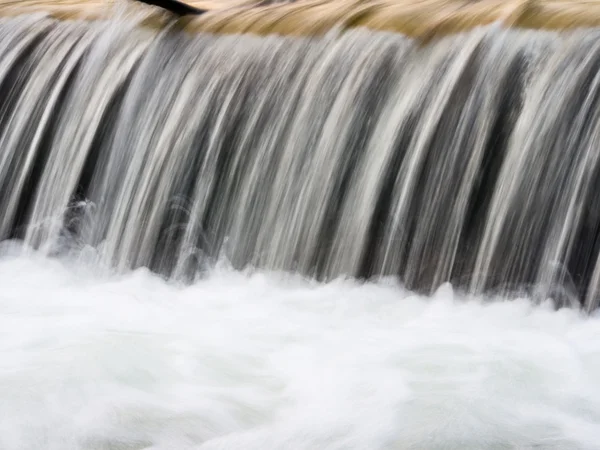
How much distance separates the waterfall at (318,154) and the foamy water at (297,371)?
257 millimetres

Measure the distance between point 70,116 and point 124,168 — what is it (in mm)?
732

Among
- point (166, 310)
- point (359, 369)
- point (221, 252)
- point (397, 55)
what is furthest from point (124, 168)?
point (359, 369)

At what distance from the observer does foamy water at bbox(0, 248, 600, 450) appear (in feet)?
11.7

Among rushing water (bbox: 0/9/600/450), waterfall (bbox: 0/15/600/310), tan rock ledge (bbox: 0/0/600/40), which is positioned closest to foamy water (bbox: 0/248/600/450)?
rushing water (bbox: 0/9/600/450)

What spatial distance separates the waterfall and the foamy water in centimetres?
26

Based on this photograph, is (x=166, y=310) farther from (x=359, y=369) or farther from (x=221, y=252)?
(x=359, y=369)

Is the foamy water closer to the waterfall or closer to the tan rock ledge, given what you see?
the waterfall

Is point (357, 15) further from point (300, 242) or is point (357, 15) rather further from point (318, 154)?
point (300, 242)

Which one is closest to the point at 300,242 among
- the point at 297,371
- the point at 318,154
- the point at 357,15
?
the point at 318,154

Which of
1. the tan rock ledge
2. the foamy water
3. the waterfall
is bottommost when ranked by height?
the foamy water

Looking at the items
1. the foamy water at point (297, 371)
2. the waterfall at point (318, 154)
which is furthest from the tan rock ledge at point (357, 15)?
the foamy water at point (297, 371)

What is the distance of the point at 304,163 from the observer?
5.69m

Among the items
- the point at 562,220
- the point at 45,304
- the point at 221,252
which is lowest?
the point at 45,304

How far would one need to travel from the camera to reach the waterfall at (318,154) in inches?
191
